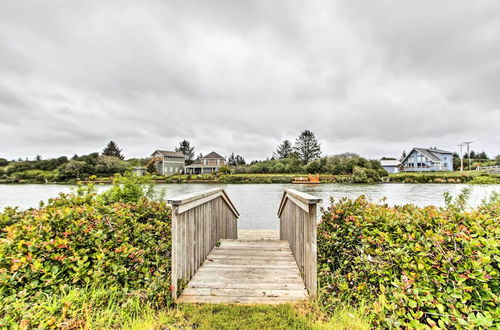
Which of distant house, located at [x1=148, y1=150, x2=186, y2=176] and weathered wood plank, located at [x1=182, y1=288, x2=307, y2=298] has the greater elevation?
distant house, located at [x1=148, y1=150, x2=186, y2=176]

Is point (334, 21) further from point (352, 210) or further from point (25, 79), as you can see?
point (25, 79)

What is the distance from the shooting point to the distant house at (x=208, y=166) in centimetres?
4322

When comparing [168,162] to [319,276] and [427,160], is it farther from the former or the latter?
[427,160]

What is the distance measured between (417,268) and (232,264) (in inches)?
79.6

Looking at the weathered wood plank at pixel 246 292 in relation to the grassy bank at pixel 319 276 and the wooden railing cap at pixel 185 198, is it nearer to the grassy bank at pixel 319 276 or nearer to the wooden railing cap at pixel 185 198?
the grassy bank at pixel 319 276

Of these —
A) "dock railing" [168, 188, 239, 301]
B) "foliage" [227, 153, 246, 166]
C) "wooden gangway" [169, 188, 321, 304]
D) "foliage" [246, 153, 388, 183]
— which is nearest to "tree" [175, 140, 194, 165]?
"foliage" [227, 153, 246, 166]

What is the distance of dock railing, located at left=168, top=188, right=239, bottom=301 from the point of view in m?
1.95

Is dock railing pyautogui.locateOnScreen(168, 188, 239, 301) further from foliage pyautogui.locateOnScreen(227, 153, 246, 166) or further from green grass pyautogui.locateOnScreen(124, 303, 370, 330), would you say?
foliage pyautogui.locateOnScreen(227, 153, 246, 166)

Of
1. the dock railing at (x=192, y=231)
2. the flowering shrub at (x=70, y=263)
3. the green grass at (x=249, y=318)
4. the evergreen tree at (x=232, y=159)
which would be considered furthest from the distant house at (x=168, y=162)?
the green grass at (x=249, y=318)

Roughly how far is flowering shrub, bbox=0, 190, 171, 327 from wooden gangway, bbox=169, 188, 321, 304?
0.30 m

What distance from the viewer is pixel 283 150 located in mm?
59094

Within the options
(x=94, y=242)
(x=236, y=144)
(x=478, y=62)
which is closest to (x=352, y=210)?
(x=94, y=242)

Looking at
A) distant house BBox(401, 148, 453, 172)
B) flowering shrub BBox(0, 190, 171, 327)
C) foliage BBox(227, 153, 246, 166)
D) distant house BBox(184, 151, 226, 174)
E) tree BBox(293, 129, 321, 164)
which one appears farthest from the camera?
foliage BBox(227, 153, 246, 166)

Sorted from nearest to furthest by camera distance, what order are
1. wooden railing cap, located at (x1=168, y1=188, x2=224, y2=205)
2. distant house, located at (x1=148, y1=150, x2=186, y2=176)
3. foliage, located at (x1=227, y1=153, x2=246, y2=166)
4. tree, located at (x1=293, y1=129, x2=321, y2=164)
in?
wooden railing cap, located at (x1=168, y1=188, x2=224, y2=205) → distant house, located at (x1=148, y1=150, x2=186, y2=176) → tree, located at (x1=293, y1=129, x2=321, y2=164) → foliage, located at (x1=227, y1=153, x2=246, y2=166)
